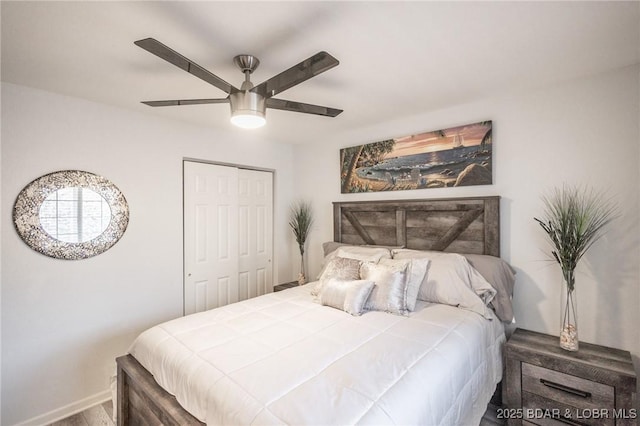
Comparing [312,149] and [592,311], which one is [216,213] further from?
[592,311]

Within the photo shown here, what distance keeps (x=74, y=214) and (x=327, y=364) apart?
2419 mm

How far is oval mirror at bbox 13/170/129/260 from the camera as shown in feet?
7.29

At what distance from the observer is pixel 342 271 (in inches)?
98.0

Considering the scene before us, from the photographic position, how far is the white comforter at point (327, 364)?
120cm

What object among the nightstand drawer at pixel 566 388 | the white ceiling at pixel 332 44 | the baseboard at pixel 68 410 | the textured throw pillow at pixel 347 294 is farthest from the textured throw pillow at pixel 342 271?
the baseboard at pixel 68 410

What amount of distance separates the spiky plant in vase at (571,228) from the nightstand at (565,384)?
0.16 metres

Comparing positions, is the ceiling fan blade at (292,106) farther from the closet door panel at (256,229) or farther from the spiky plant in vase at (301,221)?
the spiky plant in vase at (301,221)

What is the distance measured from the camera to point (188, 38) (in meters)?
1.64

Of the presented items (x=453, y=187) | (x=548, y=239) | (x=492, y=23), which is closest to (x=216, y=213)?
(x=453, y=187)

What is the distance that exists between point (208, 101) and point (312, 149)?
2.35 m

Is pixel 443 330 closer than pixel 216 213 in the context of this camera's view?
Yes

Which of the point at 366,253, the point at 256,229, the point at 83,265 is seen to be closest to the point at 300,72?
the point at 366,253

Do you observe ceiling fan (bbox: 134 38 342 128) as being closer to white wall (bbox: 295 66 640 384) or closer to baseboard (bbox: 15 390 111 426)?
white wall (bbox: 295 66 640 384)

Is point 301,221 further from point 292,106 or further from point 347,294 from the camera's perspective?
point 292,106
